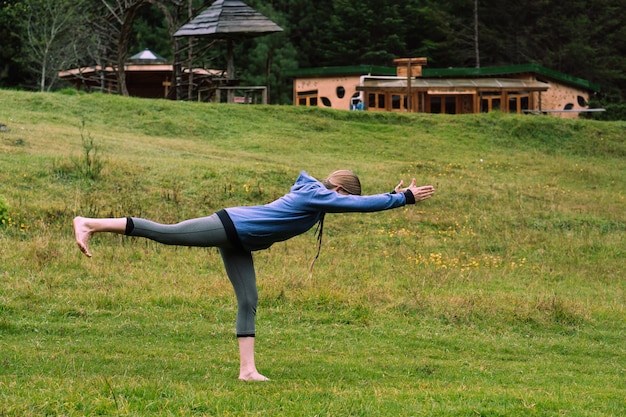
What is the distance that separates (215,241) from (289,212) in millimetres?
609

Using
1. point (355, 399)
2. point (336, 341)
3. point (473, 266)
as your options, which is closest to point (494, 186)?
point (473, 266)

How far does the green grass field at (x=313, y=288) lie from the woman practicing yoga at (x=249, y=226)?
0.68 m

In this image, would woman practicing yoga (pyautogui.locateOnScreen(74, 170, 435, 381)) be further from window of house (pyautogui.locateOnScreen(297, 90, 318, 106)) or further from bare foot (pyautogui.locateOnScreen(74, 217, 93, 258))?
window of house (pyautogui.locateOnScreen(297, 90, 318, 106))

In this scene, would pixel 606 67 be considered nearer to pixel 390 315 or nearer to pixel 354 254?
pixel 354 254

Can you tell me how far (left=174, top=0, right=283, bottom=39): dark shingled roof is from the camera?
33.8m

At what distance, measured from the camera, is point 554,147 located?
29141 mm

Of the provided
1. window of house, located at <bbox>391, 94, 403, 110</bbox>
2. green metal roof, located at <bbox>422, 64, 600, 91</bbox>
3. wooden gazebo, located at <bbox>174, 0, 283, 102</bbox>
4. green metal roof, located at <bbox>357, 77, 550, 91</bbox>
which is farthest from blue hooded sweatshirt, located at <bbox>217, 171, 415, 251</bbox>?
window of house, located at <bbox>391, 94, 403, 110</bbox>

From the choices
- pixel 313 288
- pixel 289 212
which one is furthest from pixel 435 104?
pixel 289 212

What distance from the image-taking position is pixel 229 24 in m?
34.1

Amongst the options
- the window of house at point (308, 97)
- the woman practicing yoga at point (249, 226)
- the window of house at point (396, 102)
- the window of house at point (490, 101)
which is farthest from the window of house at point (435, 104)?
the woman practicing yoga at point (249, 226)

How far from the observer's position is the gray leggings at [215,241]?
21.6 ft

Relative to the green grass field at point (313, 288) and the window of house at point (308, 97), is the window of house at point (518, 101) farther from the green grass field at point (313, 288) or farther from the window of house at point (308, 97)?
the green grass field at point (313, 288)

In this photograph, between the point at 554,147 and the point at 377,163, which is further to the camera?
the point at 554,147

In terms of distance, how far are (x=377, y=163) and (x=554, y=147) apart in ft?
26.9
